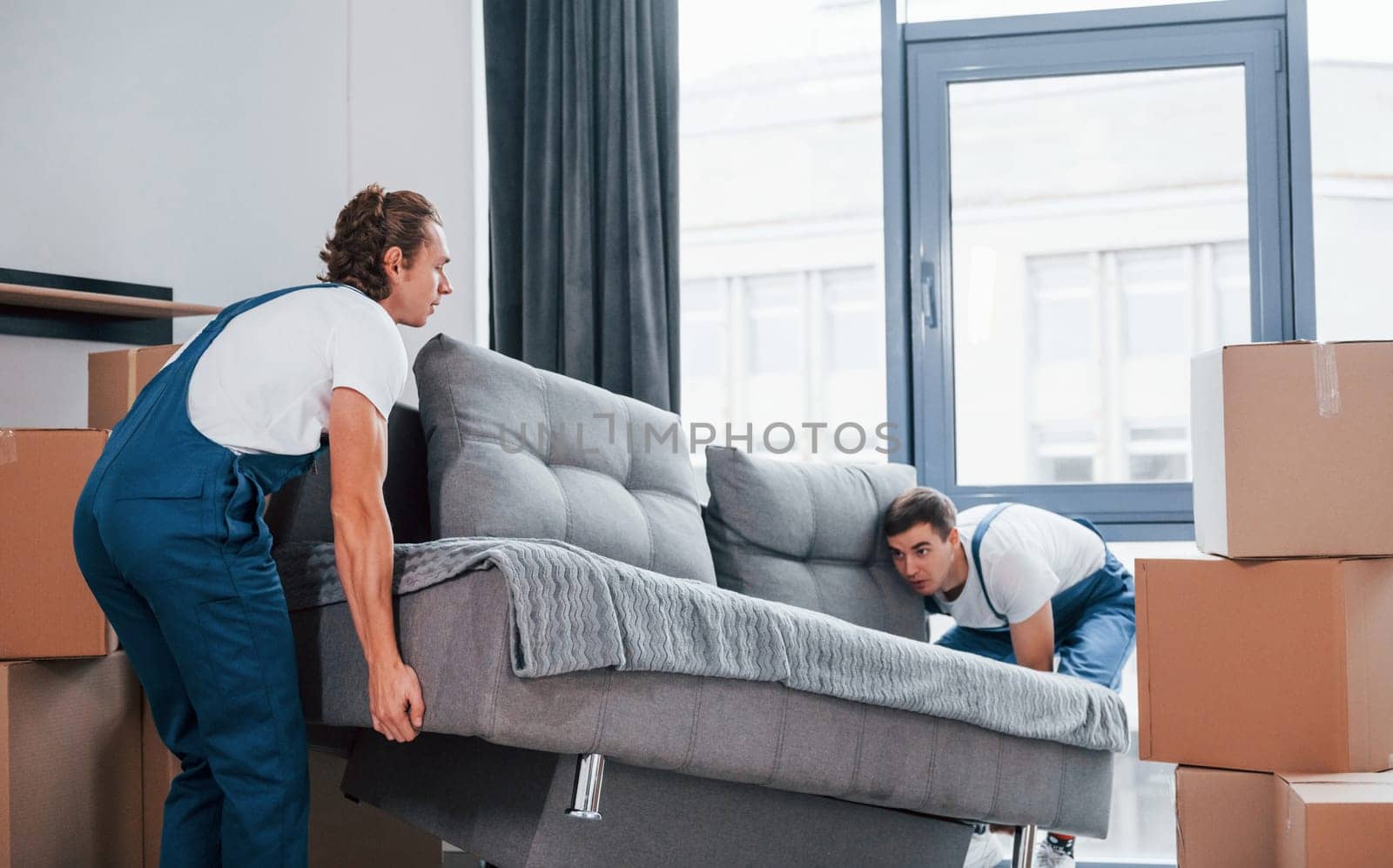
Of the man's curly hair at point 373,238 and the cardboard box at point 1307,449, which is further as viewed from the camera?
the cardboard box at point 1307,449

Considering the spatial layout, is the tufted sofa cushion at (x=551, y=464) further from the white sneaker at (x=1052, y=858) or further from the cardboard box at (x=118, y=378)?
the white sneaker at (x=1052, y=858)

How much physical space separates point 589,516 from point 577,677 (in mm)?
695

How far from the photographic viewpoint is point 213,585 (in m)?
1.34

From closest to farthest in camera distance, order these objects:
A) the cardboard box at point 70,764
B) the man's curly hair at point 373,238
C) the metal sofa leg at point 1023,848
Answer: the man's curly hair at point 373,238 → the cardboard box at point 70,764 → the metal sofa leg at point 1023,848

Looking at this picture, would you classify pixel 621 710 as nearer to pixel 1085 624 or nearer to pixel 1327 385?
pixel 1327 385

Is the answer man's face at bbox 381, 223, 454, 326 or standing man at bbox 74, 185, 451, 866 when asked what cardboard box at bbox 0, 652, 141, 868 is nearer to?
standing man at bbox 74, 185, 451, 866

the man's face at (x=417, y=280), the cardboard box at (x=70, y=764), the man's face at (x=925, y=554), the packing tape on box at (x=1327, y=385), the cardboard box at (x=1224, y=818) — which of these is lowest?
the cardboard box at (x=1224, y=818)

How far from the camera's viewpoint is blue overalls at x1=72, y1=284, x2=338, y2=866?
1325mm

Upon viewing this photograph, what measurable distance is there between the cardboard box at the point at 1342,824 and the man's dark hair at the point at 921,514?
0.86 metres

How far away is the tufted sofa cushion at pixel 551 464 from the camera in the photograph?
1809 mm

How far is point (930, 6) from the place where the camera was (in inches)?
121

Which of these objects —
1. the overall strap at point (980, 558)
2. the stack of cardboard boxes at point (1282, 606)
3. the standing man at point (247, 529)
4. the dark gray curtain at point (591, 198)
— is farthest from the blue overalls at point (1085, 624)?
the standing man at point (247, 529)

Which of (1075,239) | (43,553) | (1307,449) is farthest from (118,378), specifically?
(1075,239)

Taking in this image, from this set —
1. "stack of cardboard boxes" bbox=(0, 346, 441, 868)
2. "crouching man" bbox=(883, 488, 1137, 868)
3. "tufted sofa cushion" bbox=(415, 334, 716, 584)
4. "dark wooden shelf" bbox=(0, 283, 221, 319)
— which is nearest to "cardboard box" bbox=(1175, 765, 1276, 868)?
"crouching man" bbox=(883, 488, 1137, 868)
